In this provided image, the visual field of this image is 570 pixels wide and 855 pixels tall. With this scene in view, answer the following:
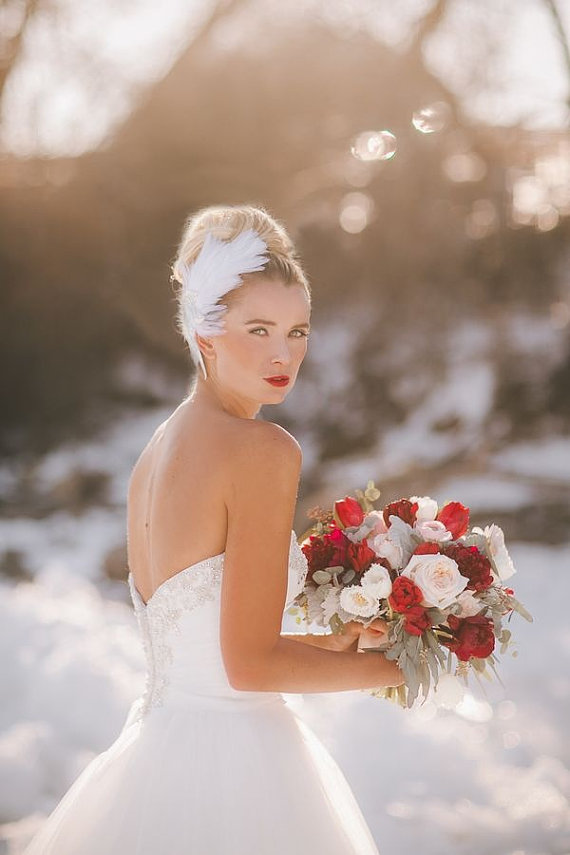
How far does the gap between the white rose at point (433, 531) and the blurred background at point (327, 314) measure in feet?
7.00

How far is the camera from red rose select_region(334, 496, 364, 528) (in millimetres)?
2164

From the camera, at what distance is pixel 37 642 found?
229 inches

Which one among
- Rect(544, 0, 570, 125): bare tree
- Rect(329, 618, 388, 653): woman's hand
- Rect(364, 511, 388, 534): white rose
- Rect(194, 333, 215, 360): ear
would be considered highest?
Rect(544, 0, 570, 125): bare tree

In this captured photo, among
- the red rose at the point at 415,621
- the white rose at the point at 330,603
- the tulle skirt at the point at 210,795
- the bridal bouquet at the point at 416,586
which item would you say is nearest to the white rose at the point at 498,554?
the bridal bouquet at the point at 416,586

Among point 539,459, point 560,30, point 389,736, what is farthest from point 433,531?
point 539,459

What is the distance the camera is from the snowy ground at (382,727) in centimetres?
390

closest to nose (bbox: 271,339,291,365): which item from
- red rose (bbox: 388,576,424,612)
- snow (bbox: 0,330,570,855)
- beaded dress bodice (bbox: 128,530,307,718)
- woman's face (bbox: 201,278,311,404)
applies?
woman's face (bbox: 201,278,311,404)

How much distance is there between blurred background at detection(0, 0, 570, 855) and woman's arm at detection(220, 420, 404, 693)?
90.9 inches

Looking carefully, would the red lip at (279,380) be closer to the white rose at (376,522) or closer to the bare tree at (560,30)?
the white rose at (376,522)

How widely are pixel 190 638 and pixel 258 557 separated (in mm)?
294

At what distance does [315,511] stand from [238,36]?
8169 millimetres

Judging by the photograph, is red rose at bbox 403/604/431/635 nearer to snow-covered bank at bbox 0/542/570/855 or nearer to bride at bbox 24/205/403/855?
bride at bbox 24/205/403/855

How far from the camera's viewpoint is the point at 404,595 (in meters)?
1.92

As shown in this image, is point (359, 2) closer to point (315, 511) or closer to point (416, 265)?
point (416, 265)
